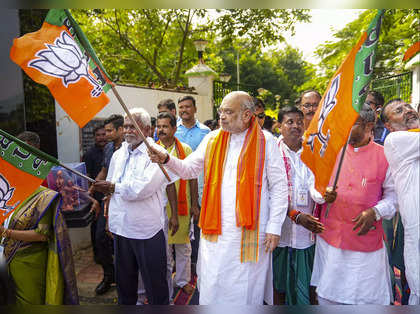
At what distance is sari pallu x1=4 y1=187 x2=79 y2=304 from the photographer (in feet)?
9.06

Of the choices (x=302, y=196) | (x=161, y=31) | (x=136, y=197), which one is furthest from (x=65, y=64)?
(x=161, y=31)

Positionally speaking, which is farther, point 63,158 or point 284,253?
point 63,158

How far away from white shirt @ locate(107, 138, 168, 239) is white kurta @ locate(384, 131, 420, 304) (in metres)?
1.81

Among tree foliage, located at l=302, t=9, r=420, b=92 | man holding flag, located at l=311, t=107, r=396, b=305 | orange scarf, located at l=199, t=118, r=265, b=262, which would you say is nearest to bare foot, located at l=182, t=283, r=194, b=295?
orange scarf, located at l=199, t=118, r=265, b=262

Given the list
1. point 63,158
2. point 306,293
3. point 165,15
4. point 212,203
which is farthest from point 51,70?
point 165,15

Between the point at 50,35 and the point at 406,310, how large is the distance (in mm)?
1998

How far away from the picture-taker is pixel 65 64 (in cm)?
210

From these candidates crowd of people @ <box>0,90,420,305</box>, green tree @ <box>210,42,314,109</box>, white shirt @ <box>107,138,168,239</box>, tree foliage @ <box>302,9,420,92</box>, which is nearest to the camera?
crowd of people @ <box>0,90,420,305</box>

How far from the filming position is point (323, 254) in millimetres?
2953

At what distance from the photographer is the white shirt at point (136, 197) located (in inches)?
121

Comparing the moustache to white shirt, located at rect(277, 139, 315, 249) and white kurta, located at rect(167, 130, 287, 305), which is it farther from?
white kurta, located at rect(167, 130, 287, 305)

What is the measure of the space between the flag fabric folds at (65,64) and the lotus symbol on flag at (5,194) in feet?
1.66

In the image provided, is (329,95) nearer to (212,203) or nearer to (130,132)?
(212,203)

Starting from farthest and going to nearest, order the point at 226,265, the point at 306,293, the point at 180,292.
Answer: the point at 180,292 < the point at 306,293 < the point at 226,265
